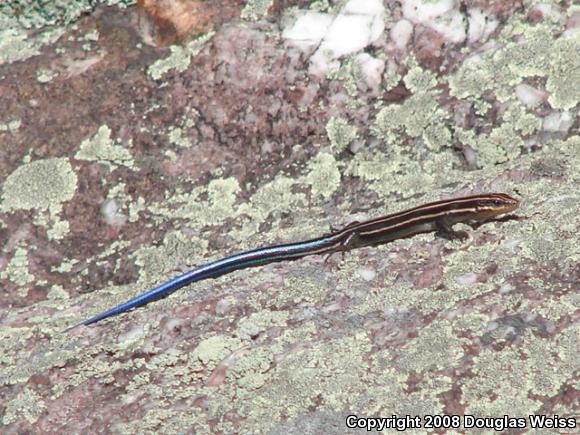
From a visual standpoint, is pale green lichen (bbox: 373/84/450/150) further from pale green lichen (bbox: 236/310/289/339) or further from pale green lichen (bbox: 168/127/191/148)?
pale green lichen (bbox: 236/310/289/339)

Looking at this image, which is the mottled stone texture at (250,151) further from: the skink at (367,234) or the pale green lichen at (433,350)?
the pale green lichen at (433,350)

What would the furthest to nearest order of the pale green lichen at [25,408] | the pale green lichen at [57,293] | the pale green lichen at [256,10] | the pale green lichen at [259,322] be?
the pale green lichen at [256,10], the pale green lichen at [57,293], the pale green lichen at [259,322], the pale green lichen at [25,408]

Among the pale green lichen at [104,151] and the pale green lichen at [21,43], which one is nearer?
the pale green lichen at [104,151]

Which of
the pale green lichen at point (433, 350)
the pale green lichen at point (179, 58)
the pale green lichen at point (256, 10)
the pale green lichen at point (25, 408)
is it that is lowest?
the pale green lichen at point (433, 350)

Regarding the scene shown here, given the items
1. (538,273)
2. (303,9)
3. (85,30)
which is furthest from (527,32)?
(85,30)

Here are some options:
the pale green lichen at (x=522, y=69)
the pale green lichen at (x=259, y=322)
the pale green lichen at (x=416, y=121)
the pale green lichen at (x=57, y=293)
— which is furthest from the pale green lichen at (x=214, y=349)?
the pale green lichen at (x=522, y=69)

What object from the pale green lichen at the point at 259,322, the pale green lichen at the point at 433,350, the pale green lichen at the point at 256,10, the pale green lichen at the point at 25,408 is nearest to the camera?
the pale green lichen at the point at 433,350

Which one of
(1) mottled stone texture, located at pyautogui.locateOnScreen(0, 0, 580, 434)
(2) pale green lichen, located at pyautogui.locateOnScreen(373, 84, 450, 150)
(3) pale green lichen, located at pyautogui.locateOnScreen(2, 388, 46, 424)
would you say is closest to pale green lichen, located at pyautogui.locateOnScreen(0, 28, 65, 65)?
(1) mottled stone texture, located at pyautogui.locateOnScreen(0, 0, 580, 434)
